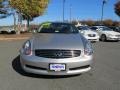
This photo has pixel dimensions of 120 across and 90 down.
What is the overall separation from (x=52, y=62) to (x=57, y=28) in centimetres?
266

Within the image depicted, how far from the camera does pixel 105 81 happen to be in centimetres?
727

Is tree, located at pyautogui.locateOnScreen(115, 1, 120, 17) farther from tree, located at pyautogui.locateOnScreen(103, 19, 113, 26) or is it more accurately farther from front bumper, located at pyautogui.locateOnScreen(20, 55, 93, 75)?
front bumper, located at pyautogui.locateOnScreen(20, 55, 93, 75)

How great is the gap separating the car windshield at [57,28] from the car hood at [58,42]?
74cm

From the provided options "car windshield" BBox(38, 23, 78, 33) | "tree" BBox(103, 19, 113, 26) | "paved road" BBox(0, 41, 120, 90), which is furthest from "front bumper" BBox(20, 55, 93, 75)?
"tree" BBox(103, 19, 113, 26)

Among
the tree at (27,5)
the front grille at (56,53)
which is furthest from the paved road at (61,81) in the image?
the tree at (27,5)

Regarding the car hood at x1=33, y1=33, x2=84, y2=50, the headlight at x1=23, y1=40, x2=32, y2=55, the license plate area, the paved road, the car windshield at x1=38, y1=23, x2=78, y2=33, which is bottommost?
the paved road

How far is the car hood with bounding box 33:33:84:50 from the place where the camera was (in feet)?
24.3

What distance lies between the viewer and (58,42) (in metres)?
7.68

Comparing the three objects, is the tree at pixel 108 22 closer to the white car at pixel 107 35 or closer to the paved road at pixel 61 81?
the white car at pixel 107 35

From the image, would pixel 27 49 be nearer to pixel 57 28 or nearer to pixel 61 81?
pixel 61 81

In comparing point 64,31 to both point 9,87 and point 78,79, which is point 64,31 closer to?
point 78,79

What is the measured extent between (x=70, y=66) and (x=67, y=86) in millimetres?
631

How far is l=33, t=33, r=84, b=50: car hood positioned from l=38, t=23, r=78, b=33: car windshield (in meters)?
0.74

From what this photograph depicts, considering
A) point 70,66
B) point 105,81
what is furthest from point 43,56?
point 105,81
